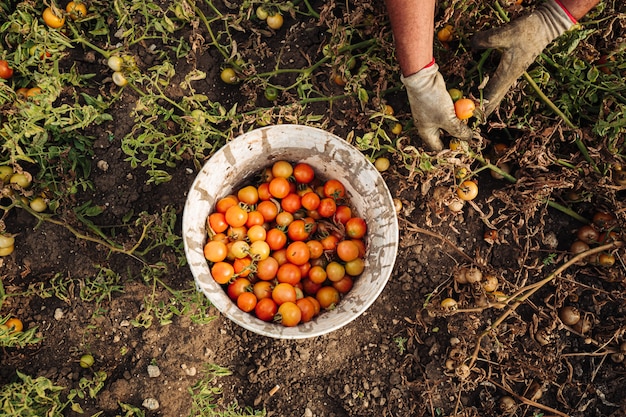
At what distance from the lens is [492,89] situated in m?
2.63

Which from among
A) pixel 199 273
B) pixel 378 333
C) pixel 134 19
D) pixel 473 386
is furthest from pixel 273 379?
pixel 134 19

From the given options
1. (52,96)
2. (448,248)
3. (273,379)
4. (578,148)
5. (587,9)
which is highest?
(587,9)

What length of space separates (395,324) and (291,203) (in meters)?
0.92

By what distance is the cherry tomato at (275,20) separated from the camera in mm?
2891

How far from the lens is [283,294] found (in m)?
2.42

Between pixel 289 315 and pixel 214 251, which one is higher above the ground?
pixel 214 251

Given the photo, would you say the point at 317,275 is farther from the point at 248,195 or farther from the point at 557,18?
the point at 557,18

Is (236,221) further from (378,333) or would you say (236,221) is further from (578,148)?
(578,148)

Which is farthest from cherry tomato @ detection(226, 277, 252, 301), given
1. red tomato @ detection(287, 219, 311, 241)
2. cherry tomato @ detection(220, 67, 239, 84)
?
cherry tomato @ detection(220, 67, 239, 84)

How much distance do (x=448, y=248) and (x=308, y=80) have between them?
1287mm

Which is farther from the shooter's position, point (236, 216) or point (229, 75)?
point (229, 75)

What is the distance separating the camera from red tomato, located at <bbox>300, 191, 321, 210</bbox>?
261 cm

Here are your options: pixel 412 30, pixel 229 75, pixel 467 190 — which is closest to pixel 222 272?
pixel 229 75

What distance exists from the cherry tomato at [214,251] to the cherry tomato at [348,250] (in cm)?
60
